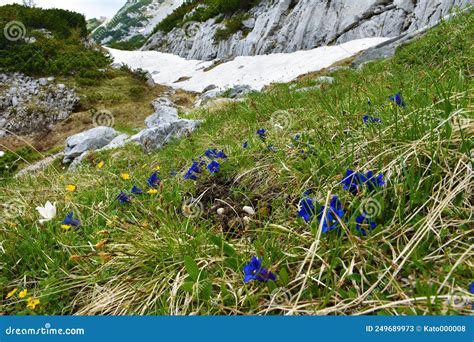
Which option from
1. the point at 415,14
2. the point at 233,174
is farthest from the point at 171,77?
the point at 233,174

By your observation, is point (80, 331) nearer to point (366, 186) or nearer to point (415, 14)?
point (366, 186)

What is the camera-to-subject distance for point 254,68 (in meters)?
24.4

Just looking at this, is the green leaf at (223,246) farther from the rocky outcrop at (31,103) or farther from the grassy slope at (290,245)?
the rocky outcrop at (31,103)

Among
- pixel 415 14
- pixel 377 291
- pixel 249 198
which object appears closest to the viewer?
pixel 377 291

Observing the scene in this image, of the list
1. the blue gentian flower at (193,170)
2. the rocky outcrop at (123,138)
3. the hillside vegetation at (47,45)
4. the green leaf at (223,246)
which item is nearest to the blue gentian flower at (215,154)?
the blue gentian flower at (193,170)

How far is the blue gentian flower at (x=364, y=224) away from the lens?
168 cm

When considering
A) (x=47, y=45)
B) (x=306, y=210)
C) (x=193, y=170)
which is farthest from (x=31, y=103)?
(x=306, y=210)

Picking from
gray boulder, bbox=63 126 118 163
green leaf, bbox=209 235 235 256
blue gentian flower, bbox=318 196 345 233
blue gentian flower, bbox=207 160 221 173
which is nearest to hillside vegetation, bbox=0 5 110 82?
gray boulder, bbox=63 126 118 163

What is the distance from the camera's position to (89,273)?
6.50ft

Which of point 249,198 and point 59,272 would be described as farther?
point 249,198

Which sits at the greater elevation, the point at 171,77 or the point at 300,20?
the point at 300,20

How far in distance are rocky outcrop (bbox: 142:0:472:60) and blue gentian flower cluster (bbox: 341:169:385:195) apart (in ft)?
63.1

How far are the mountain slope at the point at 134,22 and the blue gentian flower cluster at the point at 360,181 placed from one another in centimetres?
7177

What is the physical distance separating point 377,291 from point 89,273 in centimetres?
152
